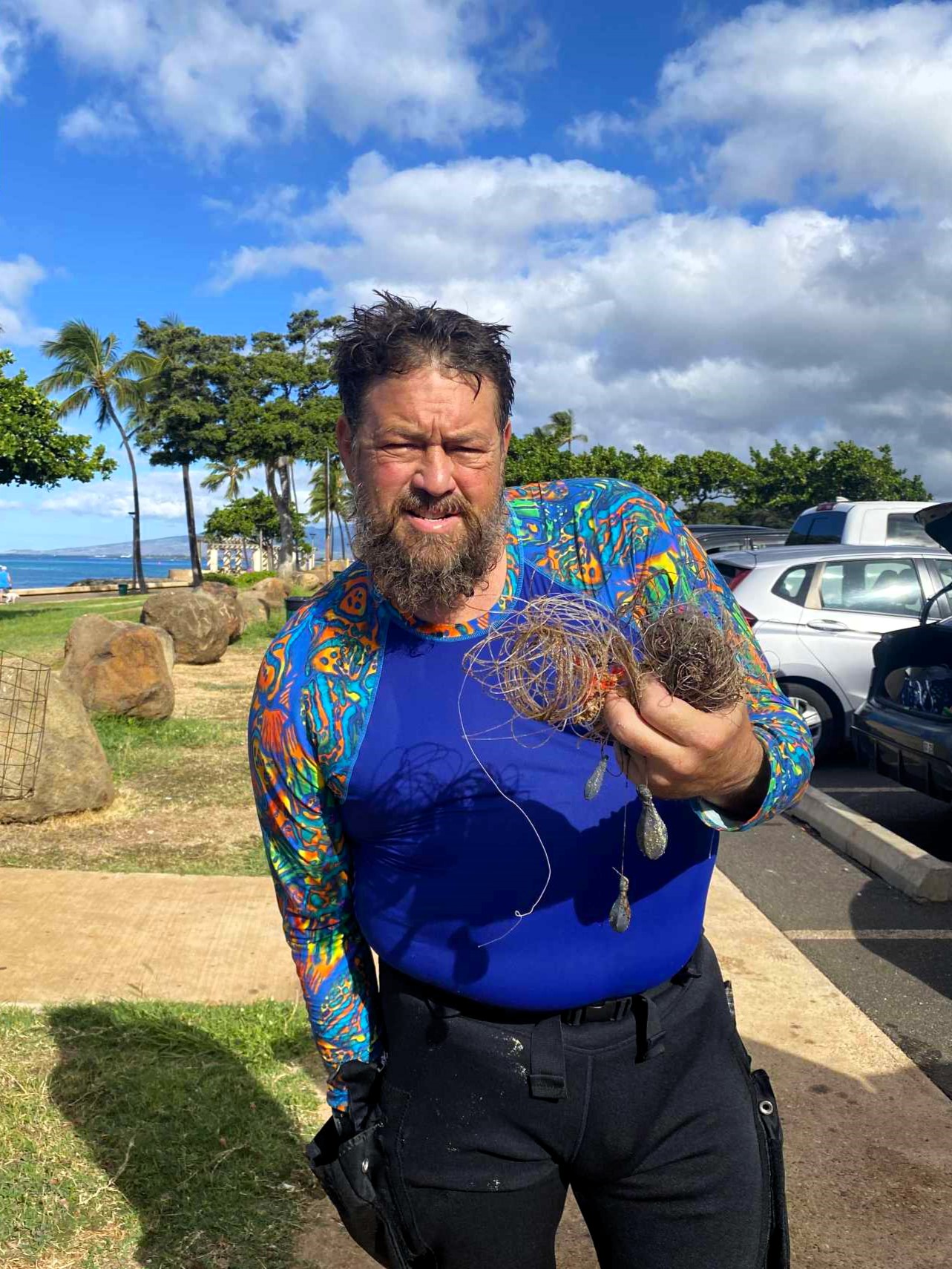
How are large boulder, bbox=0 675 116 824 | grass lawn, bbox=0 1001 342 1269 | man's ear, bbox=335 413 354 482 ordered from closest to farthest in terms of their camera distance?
man's ear, bbox=335 413 354 482, grass lawn, bbox=0 1001 342 1269, large boulder, bbox=0 675 116 824

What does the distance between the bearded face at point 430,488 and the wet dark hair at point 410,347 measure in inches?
1.0

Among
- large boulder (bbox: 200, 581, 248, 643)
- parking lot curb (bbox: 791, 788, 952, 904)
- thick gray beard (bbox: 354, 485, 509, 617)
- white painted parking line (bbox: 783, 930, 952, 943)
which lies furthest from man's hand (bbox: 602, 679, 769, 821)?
large boulder (bbox: 200, 581, 248, 643)

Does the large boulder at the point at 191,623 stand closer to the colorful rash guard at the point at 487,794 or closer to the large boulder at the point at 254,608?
the large boulder at the point at 254,608

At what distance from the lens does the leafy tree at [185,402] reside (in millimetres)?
43281

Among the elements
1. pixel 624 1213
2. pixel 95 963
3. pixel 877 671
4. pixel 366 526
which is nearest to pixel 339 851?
pixel 366 526

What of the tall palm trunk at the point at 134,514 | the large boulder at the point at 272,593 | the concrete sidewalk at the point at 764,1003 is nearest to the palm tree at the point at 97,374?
the tall palm trunk at the point at 134,514

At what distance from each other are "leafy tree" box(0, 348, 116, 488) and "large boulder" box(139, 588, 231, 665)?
11.4 m

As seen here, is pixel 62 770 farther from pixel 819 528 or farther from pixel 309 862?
pixel 819 528

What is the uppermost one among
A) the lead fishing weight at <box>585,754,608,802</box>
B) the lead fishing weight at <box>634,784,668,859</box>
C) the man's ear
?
the man's ear

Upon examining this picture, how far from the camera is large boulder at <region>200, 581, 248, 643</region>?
51.3ft

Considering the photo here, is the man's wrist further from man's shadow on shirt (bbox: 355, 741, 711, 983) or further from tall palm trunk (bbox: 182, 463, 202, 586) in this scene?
tall palm trunk (bbox: 182, 463, 202, 586)

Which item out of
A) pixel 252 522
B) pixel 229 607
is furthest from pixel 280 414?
pixel 229 607

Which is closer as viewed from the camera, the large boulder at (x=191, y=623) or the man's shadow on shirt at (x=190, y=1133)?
the man's shadow on shirt at (x=190, y=1133)

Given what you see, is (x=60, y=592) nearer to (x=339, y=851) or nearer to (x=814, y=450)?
(x=814, y=450)
